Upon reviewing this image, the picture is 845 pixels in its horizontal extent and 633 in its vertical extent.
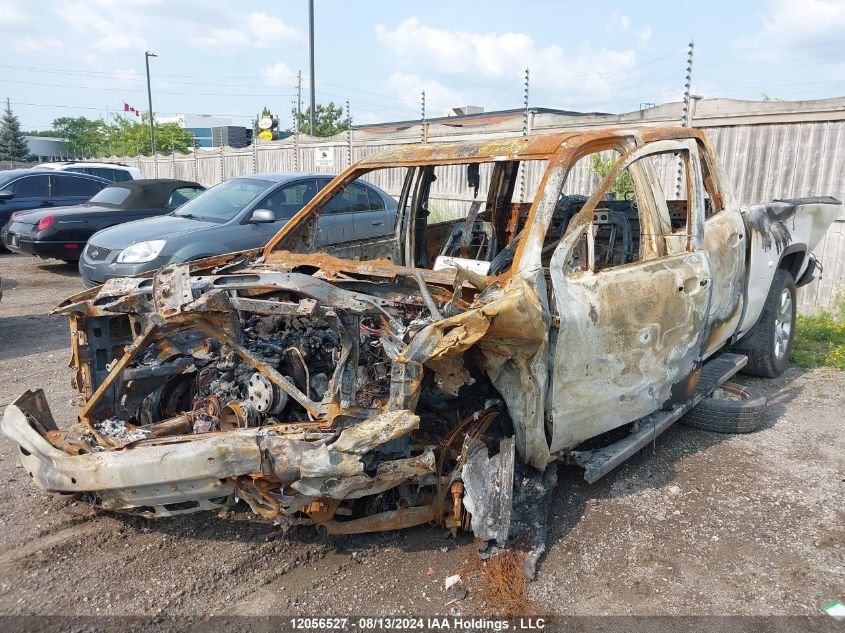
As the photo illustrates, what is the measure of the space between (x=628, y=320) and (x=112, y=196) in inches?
432

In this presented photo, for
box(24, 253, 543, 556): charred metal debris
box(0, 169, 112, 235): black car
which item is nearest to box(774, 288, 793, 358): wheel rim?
box(24, 253, 543, 556): charred metal debris

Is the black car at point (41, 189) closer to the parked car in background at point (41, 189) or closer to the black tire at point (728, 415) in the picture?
the parked car in background at point (41, 189)

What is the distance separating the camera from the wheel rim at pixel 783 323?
562cm

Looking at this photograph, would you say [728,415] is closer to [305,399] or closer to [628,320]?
[628,320]

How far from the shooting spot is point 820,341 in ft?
22.8

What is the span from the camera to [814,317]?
7625 millimetres

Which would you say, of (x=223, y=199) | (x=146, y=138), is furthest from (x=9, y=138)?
(x=223, y=199)

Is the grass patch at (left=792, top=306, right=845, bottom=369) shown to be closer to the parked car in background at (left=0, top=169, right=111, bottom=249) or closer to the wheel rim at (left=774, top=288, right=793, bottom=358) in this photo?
the wheel rim at (left=774, top=288, right=793, bottom=358)

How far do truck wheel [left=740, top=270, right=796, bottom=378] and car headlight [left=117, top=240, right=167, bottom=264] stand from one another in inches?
252

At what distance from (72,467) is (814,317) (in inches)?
302

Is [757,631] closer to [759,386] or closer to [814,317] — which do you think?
[759,386]

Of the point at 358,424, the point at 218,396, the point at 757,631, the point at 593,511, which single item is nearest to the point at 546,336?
the point at 358,424

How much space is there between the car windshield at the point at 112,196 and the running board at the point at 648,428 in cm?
1036

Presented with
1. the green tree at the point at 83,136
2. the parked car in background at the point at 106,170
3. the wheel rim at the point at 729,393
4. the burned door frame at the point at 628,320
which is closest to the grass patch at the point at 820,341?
the wheel rim at the point at 729,393
